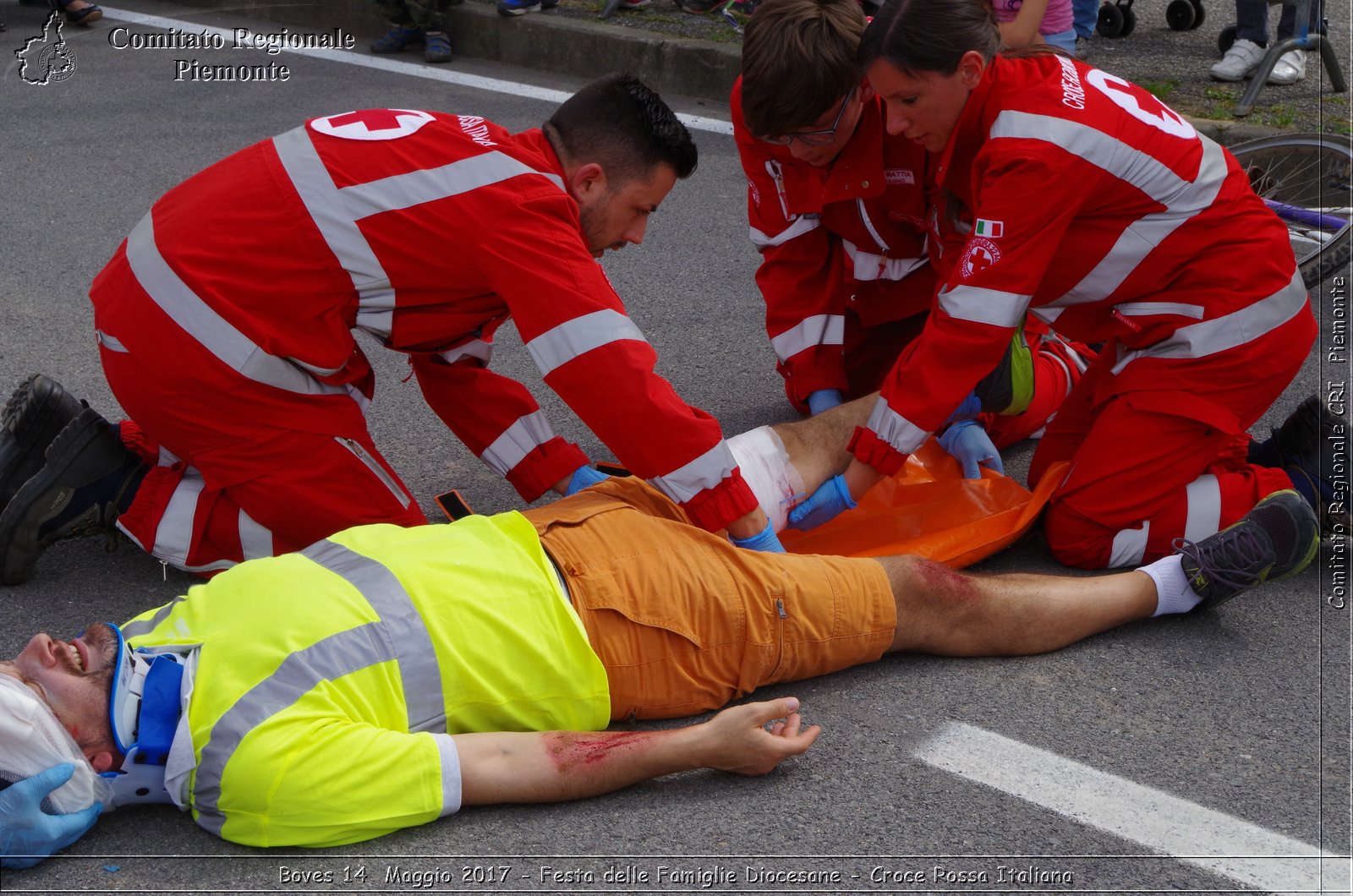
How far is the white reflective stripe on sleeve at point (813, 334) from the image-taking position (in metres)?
3.57

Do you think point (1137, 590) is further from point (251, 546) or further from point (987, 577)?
point (251, 546)

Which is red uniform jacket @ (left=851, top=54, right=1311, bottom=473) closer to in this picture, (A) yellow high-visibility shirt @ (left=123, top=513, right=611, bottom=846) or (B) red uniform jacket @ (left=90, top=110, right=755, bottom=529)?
(B) red uniform jacket @ (left=90, top=110, right=755, bottom=529)

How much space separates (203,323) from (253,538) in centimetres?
51

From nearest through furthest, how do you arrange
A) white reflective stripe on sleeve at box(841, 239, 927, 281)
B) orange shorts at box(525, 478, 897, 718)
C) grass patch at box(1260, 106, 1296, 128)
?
orange shorts at box(525, 478, 897, 718)
white reflective stripe on sleeve at box(841, 239, 927, 281)
grass patch at box(1260, 106, 1296, 128)

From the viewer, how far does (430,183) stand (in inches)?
102

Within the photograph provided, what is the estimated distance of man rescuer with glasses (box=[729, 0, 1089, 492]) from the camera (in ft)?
9.75

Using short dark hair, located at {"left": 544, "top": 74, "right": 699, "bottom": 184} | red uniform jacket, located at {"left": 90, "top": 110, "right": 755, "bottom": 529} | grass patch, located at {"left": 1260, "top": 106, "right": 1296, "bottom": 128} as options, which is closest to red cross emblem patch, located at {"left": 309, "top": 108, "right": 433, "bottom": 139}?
red uniform jacket, located at {"left": 90, "top": 110, "right": 755, "bottom": 529}

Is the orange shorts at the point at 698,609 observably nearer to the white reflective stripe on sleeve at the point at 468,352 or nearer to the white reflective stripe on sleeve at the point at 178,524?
the white reflective stripe on sleeve at the point at 468,352

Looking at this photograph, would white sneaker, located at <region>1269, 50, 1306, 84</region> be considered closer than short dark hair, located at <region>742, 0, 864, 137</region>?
No

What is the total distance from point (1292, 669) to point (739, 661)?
1155 millimetres

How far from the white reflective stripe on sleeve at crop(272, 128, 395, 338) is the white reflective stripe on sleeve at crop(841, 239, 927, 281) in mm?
1416

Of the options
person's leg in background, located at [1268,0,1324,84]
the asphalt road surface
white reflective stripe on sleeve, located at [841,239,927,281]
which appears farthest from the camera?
person's leg in background, located at [1268,0,1324,84]

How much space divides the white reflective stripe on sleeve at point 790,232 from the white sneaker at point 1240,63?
3.58 m

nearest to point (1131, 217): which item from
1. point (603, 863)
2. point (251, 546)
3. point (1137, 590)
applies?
point (1137, 590)
